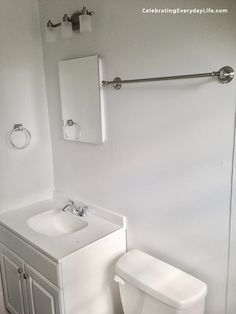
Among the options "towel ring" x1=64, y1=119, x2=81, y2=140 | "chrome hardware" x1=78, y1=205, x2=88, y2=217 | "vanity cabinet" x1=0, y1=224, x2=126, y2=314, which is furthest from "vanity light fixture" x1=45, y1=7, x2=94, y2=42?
"vanity cabinet" x1=0, y1=224, x2=126, y2=314

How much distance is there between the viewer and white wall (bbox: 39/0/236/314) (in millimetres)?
1312

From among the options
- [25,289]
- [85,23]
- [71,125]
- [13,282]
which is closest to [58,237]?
[25,289]

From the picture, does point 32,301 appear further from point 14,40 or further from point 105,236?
point 14,40

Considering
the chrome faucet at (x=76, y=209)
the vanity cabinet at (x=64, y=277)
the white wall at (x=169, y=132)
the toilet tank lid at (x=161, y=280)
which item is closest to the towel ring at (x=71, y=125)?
the white wall at (x=169, y=132)

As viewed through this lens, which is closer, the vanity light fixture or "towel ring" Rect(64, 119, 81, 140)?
the vanity light fixture

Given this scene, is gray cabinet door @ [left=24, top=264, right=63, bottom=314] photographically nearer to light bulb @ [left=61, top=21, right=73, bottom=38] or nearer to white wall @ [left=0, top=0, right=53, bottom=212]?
white wall @ [left=0, top=0, right=53, bottom=212]

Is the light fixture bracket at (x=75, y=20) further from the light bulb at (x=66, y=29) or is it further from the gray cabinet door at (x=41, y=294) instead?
the gray cabinet door at (x=41, y=294)

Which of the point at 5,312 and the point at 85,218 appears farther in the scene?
the point at 5,312

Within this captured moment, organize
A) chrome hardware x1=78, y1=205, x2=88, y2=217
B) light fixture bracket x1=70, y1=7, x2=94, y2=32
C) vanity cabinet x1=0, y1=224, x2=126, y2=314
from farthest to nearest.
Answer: chrome hardware x1=78, y1=205, x2=88, y2=217 → light fixture bracket x1=70, y1=7, x2=94, y2=32 → vanity cabinet x1=0, y1=224, x2=126, y2=314

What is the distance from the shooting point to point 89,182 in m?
2.07

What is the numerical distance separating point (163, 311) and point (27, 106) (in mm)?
1664

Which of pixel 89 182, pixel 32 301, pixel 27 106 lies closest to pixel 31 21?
pixel 27 106

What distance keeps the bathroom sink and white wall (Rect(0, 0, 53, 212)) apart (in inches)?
10.0

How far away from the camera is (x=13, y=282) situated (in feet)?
6.63
